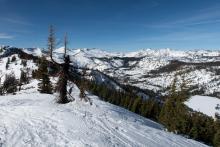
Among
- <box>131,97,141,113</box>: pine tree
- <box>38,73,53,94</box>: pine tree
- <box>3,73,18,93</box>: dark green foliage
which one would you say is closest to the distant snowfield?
<box>38,73,53,94</box>: pine tree

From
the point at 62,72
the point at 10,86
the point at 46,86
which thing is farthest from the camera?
the point at 10,86

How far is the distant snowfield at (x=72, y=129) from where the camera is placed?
58.5ft

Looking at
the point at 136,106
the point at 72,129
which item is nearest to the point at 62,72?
the point at 72,129

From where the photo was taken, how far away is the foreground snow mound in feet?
58.7

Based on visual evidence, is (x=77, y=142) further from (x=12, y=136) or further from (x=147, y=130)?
(x=147, y=130)

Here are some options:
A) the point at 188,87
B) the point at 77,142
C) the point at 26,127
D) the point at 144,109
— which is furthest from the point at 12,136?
the point at 144,109

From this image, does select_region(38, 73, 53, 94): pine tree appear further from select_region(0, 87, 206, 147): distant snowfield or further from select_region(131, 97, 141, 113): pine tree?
select_region(131, 97, 141, 113): pine tree

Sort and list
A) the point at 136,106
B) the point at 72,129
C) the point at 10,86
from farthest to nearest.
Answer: the point at 10,86
the point at 136,106
the point at 72,129

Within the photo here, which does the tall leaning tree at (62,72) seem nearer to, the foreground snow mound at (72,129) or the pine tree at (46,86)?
the foreground snow mound at (72,129)

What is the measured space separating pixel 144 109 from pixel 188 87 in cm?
5306

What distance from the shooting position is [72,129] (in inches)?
806

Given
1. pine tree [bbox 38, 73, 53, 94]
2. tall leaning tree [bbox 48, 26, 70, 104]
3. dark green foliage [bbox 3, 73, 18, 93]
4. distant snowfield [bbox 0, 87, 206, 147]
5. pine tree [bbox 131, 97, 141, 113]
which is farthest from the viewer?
dark green foliage [bbox 3, 73, 18, 93]

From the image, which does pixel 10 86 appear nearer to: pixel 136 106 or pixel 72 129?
pixel 136 106

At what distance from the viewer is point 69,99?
32.6 m
